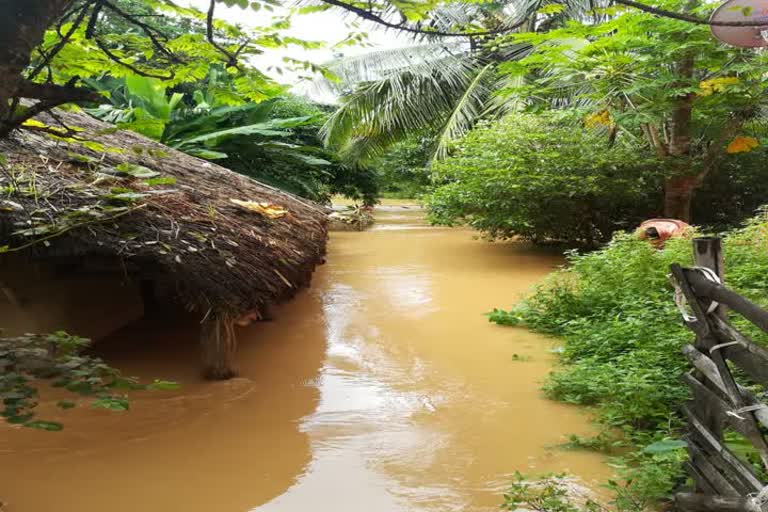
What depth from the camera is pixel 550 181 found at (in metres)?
10.2

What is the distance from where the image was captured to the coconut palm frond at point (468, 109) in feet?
47.6

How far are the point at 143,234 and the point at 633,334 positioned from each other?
12.0 ft

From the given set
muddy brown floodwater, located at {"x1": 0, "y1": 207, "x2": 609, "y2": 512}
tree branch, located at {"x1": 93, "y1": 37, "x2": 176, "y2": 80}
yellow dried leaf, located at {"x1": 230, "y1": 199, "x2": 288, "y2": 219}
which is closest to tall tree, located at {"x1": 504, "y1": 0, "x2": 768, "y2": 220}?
yellow dried leaf, located at {"x1": 230, "y1": 199, "x2": 288, "y2": 219}

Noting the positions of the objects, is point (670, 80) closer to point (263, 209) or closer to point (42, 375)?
point (263, 209)

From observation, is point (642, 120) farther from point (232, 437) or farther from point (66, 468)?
point (66, 468)

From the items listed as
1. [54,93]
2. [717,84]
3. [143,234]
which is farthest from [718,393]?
[717,84]

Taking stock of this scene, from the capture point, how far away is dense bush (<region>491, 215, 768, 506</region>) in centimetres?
360

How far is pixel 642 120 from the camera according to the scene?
8375 mm

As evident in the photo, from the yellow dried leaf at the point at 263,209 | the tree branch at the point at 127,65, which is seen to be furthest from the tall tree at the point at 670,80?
the tree branch at the point at 127,65

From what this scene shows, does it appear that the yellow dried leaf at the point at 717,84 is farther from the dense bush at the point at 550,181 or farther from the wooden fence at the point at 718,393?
the wooden fence at the point at 718,393

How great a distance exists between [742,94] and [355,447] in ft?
24.2

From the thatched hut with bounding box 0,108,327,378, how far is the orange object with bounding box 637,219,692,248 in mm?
5261

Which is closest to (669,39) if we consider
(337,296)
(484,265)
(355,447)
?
(484,265)

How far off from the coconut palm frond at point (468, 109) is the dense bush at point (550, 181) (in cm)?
272
